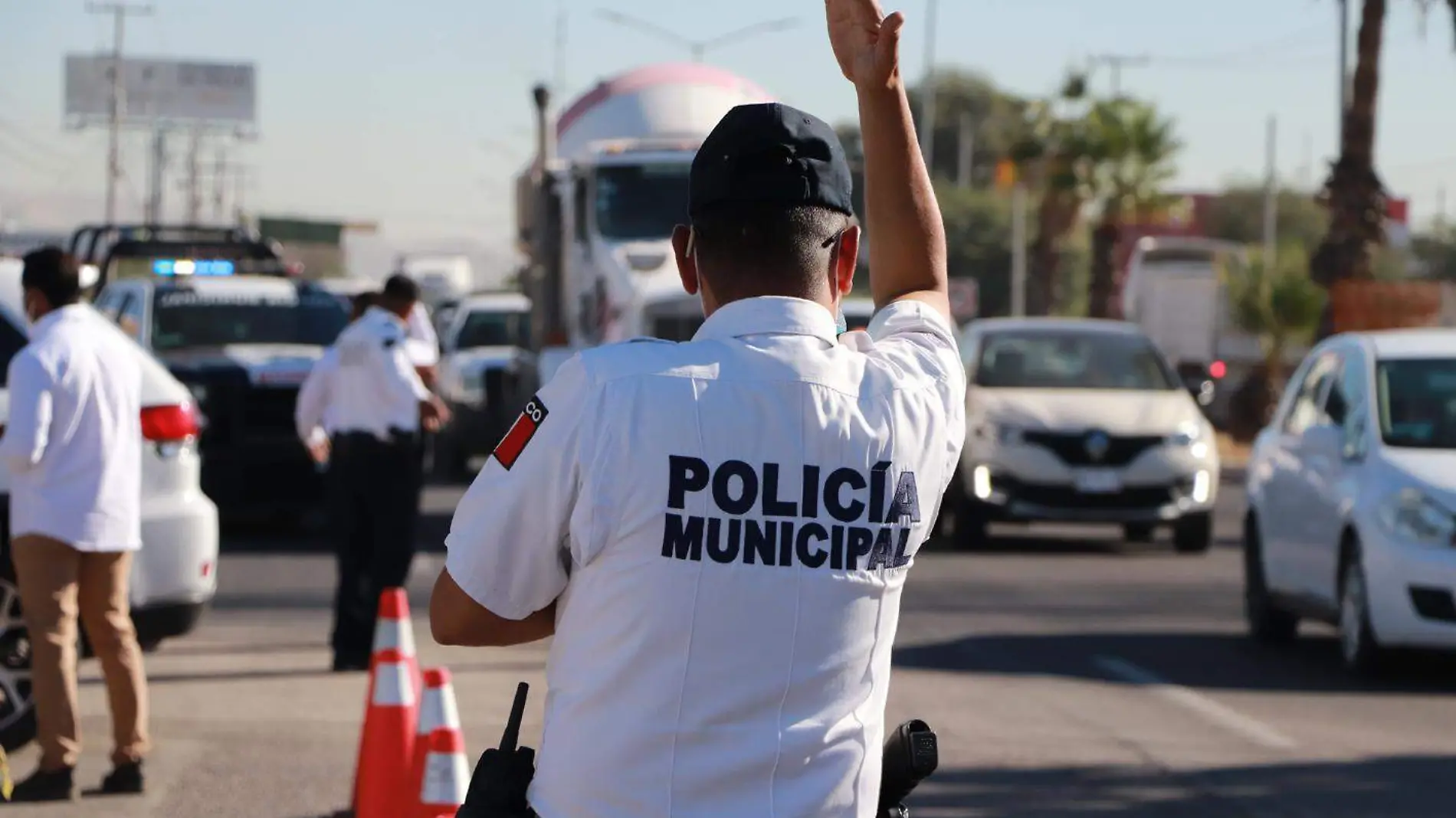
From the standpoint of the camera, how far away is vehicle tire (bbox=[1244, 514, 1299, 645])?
13477mm

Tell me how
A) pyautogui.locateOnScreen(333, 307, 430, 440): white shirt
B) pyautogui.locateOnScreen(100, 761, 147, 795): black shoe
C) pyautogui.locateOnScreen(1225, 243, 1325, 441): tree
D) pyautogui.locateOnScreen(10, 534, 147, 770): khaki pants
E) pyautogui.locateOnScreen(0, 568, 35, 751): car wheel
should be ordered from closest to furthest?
pyautogui.locateOnScreen(10, 534, 147, 770): khaki pants
pyautogui.locateOnScreen(100, 761, 147, 795): black shoe
pyautogui.locateOnScreen(0, 568, 35, 751): car wheel
pyautogui.locateOnScreen(333, 307, 430, 440): white shirt
pyautogui.locateOnScreen(1225, 243, 1325, 441): tree

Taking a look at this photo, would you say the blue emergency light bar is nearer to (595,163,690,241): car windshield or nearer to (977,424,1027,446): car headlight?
(595,163,690,241): car windshield

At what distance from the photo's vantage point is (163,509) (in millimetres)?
9531

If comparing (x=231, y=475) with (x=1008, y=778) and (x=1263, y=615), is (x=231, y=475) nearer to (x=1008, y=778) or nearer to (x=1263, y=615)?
(x=1263, y=615)

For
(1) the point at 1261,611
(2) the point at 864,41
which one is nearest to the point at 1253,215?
(1) the point at 1261,611

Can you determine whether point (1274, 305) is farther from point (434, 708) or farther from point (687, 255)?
point (687, 255)

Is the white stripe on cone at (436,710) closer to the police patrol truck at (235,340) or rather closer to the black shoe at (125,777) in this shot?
the black shoe at (125,777)

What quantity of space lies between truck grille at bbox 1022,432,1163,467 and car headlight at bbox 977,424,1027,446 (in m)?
0.05

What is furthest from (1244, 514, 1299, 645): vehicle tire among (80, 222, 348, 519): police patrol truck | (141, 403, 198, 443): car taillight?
(80, 222, 348, 519): police patrol truck

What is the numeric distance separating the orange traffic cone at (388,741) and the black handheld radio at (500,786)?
3939mm

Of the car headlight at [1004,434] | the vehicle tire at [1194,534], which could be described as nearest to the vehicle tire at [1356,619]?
the car headlight at [1004,434]

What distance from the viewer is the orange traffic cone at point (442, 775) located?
6.01 m

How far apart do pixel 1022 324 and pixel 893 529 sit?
58.0 ft

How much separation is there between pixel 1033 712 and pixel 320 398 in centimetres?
397
